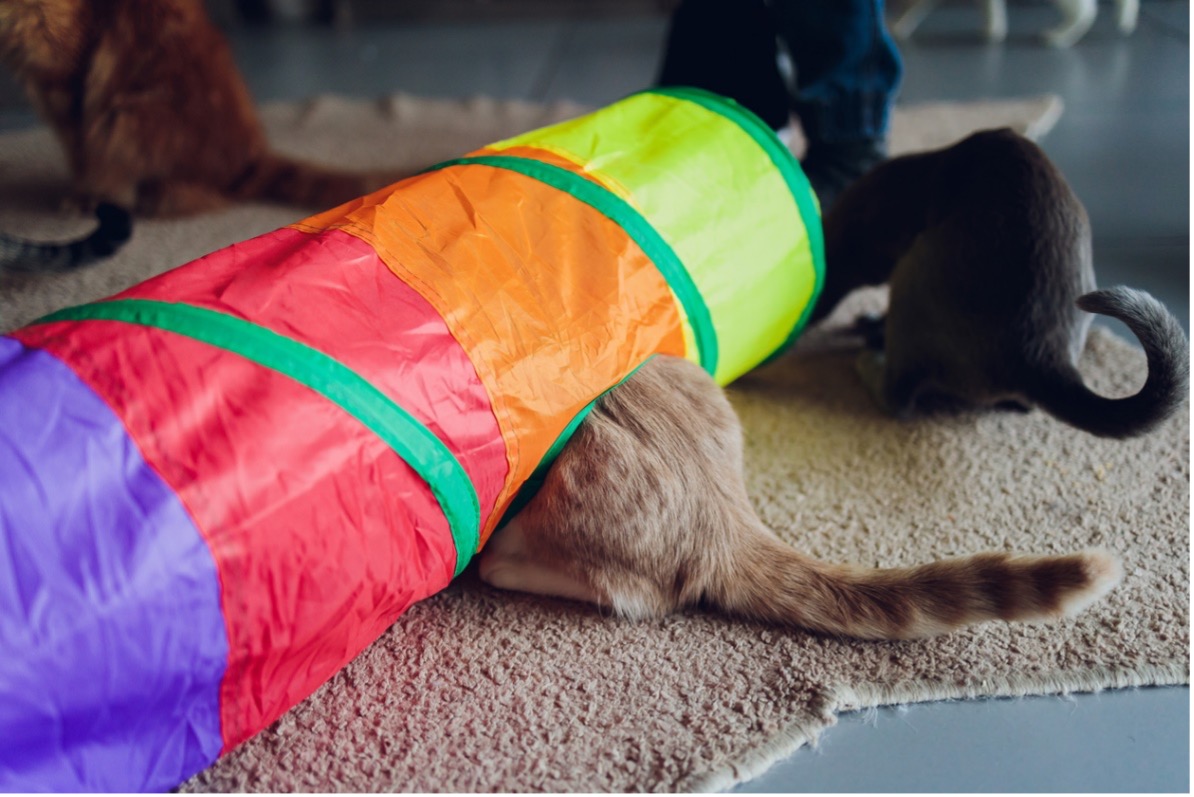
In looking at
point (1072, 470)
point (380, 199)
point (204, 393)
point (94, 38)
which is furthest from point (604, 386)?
point (94, 38)

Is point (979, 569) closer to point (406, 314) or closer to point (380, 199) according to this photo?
point (406, 314)

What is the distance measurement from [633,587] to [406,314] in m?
0.45

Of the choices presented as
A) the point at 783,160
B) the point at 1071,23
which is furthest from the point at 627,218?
the point at 1071,23

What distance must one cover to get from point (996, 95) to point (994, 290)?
6.22ft

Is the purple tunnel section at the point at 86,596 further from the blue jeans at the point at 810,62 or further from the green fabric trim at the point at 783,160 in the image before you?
the blue jeans at the point at 810,62

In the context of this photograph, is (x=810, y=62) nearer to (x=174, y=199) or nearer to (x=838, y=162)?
(x=838, y=162)

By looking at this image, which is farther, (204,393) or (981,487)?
(981,487)

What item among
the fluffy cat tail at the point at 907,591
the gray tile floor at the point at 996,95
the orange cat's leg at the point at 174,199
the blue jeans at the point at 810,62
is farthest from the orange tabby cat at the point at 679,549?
the orange cat's leg at the point at 174,199

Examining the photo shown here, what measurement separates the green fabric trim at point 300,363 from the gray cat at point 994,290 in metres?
0.88

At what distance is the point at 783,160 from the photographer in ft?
5.20

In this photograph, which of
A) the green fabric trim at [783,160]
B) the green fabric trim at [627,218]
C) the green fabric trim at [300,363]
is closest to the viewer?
the green fabric trim at [300,363]

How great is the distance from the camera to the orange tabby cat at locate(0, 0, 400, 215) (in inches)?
82.2

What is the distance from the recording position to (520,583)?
4.20ft

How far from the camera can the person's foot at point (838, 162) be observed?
204 centimetres
